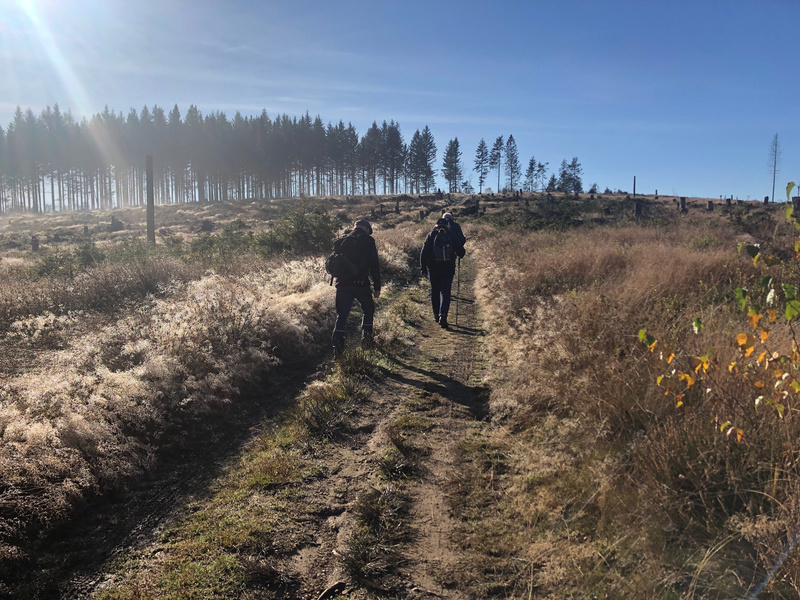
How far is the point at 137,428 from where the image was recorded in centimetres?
459

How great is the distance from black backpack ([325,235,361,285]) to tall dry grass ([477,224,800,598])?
258 centimetres

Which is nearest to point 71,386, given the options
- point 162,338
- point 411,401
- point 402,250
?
point 162,338

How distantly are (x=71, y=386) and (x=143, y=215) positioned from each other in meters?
56.6

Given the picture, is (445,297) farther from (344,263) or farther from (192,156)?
(192,156)

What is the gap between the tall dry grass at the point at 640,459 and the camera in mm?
2381

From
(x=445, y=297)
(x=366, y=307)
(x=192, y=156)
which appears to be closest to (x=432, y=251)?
(x=445, y=297)

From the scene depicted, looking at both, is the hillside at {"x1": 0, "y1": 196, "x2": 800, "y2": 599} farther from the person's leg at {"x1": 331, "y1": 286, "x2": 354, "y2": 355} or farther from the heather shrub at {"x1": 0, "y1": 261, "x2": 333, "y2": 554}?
the person's leg at {"x1": 331, "y1": 286, "x2": 354, "y2": 355}

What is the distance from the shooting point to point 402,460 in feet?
13.5

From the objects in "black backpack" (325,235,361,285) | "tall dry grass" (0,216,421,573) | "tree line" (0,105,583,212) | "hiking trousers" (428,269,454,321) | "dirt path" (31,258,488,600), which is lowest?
"dirt path" (31,258,488,600)

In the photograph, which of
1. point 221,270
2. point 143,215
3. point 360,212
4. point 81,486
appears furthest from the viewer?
point 143,215

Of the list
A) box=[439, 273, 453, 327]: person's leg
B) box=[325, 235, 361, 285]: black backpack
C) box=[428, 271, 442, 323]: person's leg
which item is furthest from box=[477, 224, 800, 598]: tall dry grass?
box=[428, 271, 442, 323]: person's leg

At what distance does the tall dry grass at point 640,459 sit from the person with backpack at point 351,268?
7.90ft

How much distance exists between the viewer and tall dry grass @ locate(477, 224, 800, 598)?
2381 mm

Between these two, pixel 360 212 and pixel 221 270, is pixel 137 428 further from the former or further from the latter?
pixel 360 212
